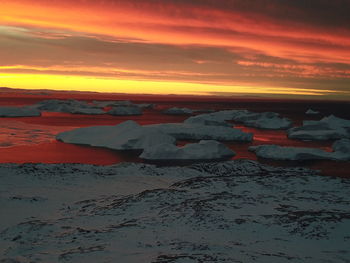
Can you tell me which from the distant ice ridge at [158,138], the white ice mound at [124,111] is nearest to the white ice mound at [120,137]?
the distant ice ridge at [158,138]

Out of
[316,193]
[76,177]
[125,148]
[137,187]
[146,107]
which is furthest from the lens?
[146,107]

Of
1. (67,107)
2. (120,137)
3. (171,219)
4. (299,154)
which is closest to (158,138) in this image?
(120,137)

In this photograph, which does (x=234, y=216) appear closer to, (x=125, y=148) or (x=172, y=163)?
(x=172, y=163)

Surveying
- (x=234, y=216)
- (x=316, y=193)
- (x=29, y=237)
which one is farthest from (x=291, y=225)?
(x=29, y=237)

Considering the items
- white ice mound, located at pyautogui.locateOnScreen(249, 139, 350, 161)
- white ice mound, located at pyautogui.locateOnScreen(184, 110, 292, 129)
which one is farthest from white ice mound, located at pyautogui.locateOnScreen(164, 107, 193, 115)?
white ice mound, located at pyautogui.locateOnScreen(249, 139, 350, 161)

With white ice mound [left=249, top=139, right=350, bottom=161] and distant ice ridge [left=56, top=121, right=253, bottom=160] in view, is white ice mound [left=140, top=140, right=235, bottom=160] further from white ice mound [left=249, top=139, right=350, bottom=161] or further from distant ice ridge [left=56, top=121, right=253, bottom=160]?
white ice mound [left=249, top=139, right=350, bottom=161]

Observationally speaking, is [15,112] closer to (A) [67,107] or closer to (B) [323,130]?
(A) [67,107]
